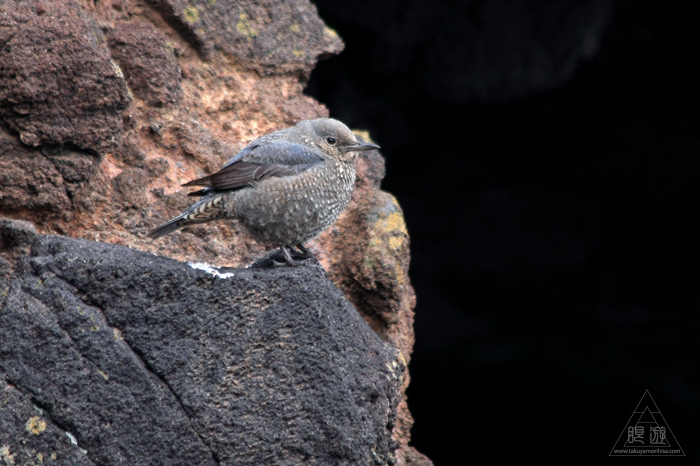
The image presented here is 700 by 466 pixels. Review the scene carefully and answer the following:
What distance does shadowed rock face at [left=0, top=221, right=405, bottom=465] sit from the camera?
3.60 metres

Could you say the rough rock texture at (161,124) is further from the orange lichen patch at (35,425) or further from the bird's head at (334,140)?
the bird's head at (334,140)

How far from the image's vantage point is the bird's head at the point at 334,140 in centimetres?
507

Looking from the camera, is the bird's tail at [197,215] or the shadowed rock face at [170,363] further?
the bird's tail at [197,215]

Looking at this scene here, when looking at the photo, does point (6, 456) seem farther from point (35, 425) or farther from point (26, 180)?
point (26, 180)

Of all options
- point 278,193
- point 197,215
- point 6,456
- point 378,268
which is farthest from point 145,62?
point 6,456

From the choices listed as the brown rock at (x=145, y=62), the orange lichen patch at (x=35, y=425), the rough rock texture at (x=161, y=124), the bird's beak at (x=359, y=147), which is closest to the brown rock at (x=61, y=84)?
the rough rock texture at (x=161, y=124)

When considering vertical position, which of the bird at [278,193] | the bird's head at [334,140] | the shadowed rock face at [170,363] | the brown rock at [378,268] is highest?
the bird's head at [334,140]

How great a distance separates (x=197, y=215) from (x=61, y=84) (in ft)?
3.59

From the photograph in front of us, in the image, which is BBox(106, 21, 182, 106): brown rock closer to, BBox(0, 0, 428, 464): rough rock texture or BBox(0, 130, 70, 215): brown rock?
BBox(0, 0, 428, 464): rough rock texture

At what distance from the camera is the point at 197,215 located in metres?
4.61

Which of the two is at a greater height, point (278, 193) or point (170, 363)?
point (278, 193)

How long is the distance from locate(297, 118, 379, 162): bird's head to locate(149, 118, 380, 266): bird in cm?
1

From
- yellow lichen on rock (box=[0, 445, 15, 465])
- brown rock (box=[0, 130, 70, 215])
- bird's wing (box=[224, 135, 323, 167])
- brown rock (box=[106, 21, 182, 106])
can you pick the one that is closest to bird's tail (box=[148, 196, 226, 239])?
bird's wing (box=[224, 135, 323, 167])

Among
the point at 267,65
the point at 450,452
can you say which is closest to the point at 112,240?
the point at 267,65
